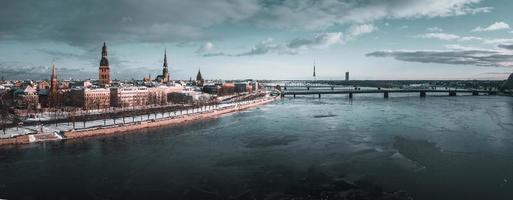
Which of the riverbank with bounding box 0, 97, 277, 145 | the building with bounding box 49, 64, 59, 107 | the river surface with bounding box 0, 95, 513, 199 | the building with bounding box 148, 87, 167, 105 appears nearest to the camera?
the river surface with bounding box 0, 95, 513, 199

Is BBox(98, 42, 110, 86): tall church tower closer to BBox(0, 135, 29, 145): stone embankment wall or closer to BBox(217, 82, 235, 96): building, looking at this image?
BBox(217, 82, 235, 96): building

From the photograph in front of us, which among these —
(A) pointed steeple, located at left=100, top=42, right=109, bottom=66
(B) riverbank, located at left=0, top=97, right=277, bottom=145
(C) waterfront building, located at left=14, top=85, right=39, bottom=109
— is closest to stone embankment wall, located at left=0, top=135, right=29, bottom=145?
(B) riverbank, located at left=0, top=97, right=277, bottom=145

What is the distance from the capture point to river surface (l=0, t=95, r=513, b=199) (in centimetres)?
1678

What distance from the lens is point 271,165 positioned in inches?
830

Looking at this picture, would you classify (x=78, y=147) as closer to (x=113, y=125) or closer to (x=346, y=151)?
(x=113, y=125)

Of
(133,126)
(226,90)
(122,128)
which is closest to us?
(122,128)

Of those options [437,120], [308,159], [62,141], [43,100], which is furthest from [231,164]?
[43,100]

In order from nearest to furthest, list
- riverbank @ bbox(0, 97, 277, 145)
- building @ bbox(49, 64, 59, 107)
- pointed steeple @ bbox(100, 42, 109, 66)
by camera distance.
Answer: riverbank @ bbox(0, 97, 277, 145) → building @ bbox(49, 64, 59, 107) → pointed steeple @ bbox(100, 42, 109, 66)

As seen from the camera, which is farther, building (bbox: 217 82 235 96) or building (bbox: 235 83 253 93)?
building (bbox: 235 83 253 93)

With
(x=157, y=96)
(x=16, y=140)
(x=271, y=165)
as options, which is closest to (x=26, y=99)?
(x=157, y=96)

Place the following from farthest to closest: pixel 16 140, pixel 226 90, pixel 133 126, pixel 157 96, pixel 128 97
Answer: pixel 226 90 < pixel 157 96 < pixel 128 97 < pixel 133 126 < pixel 16 140

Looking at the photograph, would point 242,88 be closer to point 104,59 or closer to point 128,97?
point 104,59

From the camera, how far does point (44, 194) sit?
54.7 ft

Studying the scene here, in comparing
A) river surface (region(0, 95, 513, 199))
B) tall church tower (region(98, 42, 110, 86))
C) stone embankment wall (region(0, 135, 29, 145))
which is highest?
tall church tower (region(98, 42, 110, 86))
